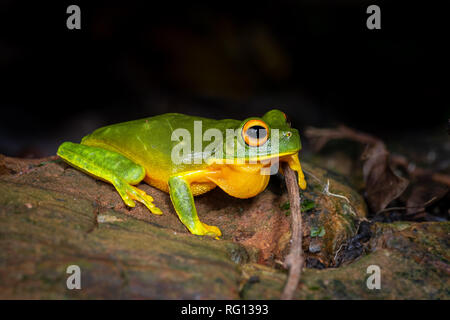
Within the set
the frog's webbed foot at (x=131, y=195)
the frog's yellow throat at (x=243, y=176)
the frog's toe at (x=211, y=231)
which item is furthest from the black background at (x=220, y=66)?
the frog's toe at (x=211, y=231)

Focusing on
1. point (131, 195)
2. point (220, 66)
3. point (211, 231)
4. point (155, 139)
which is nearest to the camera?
point (211, 231)

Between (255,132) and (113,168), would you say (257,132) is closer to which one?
(255,132)

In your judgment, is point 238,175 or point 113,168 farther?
point 113,168

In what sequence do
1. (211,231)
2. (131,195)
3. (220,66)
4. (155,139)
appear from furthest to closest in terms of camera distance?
(220,66)
(155,139)
(131,195)
(211,231)

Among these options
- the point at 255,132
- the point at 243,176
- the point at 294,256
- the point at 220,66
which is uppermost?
the point at 220,66

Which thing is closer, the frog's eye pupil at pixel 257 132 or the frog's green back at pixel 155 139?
the frog's eye pupil at pixel 257 132

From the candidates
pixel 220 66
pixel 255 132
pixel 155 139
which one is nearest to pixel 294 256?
pixel 255 132

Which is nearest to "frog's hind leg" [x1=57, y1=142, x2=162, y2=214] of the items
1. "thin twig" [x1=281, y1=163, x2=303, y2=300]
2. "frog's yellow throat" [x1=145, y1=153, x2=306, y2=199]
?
"frog's yellow throat" [x1=145, y1=153, x2=306, y2=199]

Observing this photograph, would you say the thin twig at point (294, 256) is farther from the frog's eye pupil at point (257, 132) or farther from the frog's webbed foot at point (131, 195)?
the frog's webbed foot at point (131, 195)
